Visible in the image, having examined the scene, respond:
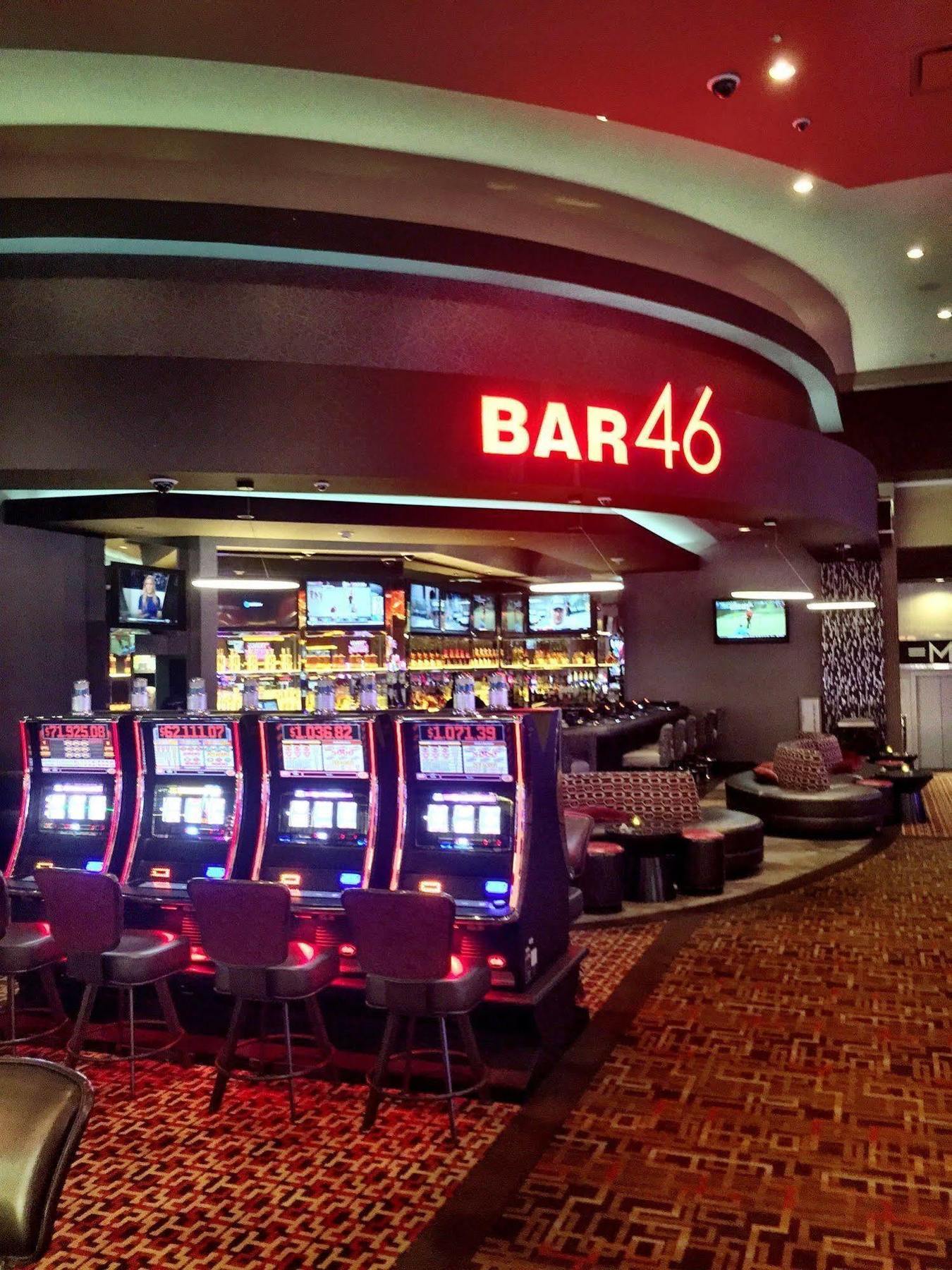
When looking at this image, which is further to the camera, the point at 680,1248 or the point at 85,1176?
the point at 85,1176

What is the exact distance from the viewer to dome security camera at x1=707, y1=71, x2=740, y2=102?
12.4ft

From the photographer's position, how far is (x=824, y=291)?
893cm

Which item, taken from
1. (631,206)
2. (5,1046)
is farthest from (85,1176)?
(631,206)

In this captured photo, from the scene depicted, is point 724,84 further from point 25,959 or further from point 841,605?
point 841,605

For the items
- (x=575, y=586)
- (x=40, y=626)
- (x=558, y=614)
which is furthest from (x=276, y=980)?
(x=558, y=614)

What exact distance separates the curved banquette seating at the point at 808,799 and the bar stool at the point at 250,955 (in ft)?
22.6

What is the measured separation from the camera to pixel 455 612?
14.4m

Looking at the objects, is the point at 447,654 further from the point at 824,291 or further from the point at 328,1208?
the point at 328,1208

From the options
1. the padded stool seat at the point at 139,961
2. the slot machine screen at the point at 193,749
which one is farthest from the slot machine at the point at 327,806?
the padded stool seat at the point at 139,961

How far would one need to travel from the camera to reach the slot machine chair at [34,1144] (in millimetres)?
1812

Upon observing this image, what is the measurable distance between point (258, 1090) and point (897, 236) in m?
7.40

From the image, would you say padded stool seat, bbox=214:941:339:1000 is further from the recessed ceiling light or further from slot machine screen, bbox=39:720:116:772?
the recessed ceiling light

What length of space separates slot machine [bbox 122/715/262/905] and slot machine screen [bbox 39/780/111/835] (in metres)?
0.25

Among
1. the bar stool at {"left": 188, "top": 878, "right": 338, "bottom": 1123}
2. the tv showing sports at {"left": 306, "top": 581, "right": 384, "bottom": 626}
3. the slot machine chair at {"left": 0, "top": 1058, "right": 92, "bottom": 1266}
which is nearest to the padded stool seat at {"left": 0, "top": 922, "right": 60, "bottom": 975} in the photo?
the bar stool at {"left": 188, "top": 878, "right": 338, "bottom": 1123}
